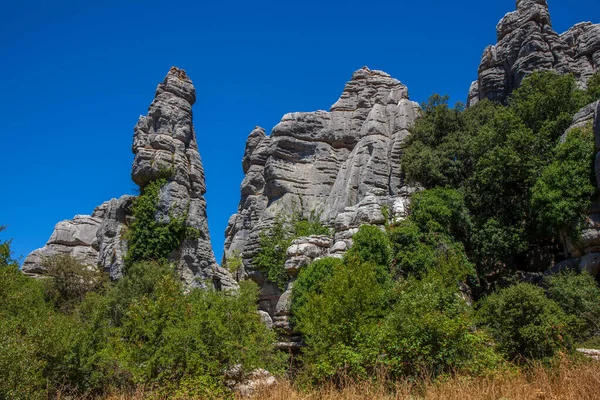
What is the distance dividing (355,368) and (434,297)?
293cm

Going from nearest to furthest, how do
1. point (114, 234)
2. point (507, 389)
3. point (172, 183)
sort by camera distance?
1. point (507, 389)
2. point (172, 183)
3. point (114, 234)

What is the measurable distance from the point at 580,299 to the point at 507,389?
10.3m

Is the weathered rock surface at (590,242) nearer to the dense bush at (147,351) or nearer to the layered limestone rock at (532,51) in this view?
the dense bush at (147,351)

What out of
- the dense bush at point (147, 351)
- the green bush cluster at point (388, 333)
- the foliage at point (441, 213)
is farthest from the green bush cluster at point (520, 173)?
the dense bush at point (147, 351)

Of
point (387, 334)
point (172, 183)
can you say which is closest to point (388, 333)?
point (387, 334)

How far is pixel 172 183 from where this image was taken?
33312 mm

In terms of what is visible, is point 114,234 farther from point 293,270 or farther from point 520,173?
point 520,173

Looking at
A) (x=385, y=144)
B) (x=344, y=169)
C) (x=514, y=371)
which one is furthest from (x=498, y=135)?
(x=514, y=371)

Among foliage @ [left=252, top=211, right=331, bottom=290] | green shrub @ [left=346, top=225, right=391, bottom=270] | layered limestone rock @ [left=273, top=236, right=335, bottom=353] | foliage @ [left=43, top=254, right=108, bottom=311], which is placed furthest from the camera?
foliage @ [left=43, top=254, right=108, bottom=311]

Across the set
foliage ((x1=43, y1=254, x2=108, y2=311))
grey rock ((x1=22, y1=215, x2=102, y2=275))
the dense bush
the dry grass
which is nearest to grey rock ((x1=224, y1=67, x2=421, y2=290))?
foliage ((x1=43, y1=254, x2=108, y2=311))

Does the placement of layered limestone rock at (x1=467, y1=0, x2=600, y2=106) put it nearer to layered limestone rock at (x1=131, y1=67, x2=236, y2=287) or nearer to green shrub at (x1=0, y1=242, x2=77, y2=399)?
layered limestone rock at (x1=131, y1=67, x2=236, y2=287)

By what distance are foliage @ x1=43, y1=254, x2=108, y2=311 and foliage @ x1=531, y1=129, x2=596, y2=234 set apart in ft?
85.3

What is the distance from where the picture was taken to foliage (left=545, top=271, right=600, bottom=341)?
16469 millimetres

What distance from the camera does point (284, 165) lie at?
39062mm
